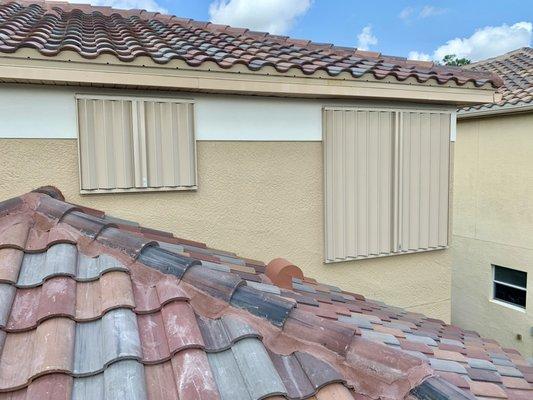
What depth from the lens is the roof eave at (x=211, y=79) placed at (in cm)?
529

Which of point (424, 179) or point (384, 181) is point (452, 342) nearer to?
point (384, 181)

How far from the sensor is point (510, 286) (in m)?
14.9

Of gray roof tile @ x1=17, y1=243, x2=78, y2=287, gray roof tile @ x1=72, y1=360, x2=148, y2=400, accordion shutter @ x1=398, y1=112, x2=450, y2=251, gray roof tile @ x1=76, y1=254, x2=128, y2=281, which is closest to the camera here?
gray roof tile @ x1=72, y1=360, x2=148, y2=400

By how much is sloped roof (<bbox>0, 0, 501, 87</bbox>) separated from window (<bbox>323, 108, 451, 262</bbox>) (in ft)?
2.79

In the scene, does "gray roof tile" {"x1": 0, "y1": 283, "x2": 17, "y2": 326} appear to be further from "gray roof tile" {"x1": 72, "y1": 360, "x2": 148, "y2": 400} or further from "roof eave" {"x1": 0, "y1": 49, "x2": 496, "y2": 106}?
"roof eave" {"x1": 0, "y1": 49, "x2": 496, "y2": 106}

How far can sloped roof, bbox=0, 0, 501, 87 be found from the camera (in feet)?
19.5

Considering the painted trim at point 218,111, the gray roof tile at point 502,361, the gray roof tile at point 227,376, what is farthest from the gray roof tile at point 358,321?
the painted trim at point 218,111

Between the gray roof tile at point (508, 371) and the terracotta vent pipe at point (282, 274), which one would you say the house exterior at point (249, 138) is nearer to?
the terracotta vent pipe at point (282, 274)

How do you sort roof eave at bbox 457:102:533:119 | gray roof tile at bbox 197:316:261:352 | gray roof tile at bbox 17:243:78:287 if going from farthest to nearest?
roof eave at bbox 457:102:533:119, gray roof tile at bbox 17:243:78:287, gray roof tile at bbox 197:316:261:352

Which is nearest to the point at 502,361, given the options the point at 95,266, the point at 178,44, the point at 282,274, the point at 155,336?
the point at 282,274

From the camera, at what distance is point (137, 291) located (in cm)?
277

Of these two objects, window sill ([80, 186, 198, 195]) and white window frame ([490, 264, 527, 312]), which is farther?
white window frame ([490, 264, 527, 312])

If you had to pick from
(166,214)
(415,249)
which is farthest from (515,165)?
(166,214)

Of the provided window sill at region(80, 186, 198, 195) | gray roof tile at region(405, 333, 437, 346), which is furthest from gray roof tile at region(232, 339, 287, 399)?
window sill at region(80, 186, 198, 195)
